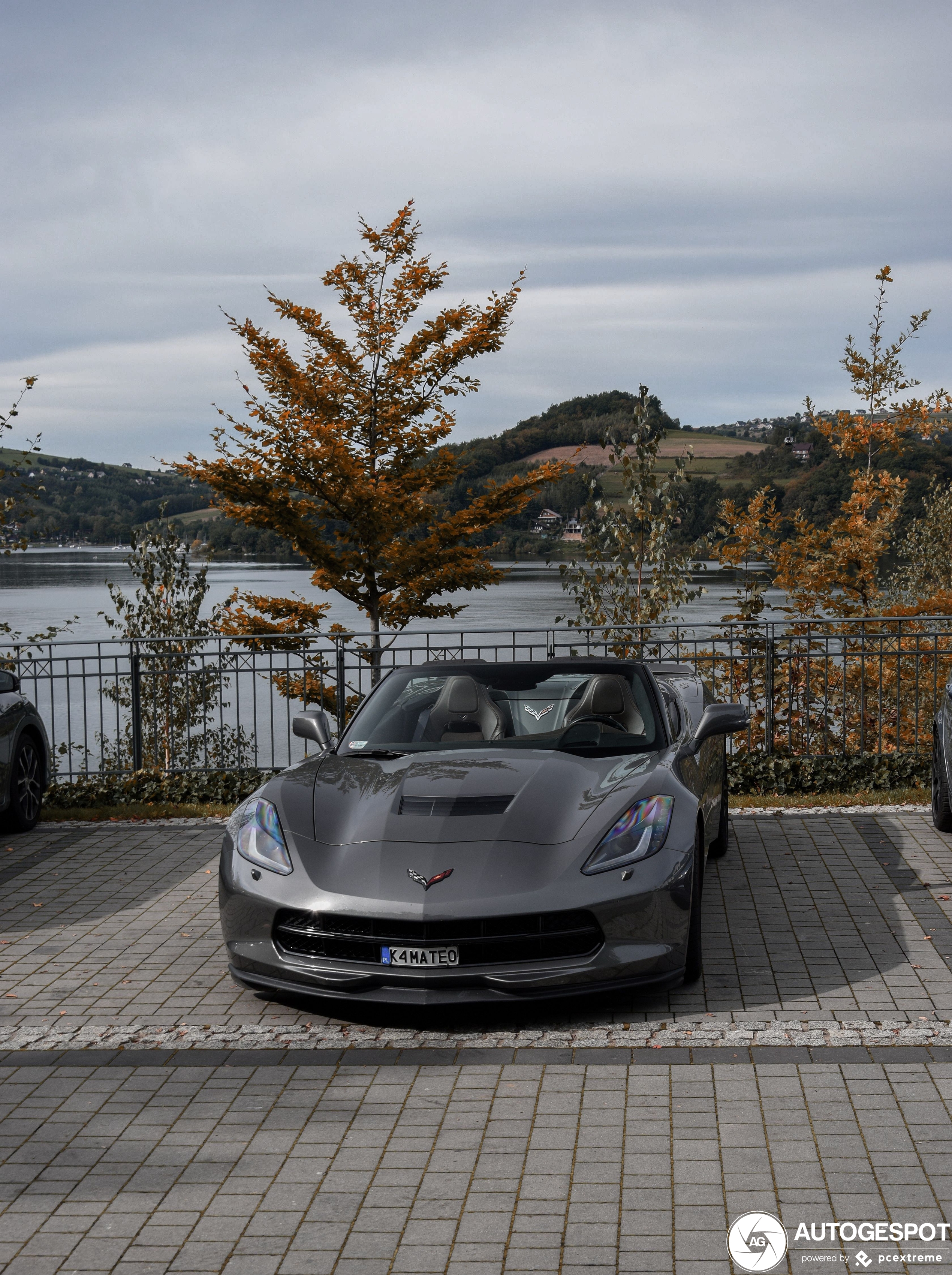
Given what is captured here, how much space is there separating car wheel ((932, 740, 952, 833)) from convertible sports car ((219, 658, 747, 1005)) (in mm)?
2936

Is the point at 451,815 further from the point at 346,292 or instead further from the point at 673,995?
the point at 346,292

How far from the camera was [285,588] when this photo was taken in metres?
18.3

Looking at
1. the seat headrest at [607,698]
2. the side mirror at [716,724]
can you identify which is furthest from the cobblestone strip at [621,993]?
the seat headrest at [607,698]

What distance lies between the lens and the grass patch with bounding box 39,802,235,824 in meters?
9.64

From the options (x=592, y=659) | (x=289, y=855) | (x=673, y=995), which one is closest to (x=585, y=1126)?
(x=673, y=995)

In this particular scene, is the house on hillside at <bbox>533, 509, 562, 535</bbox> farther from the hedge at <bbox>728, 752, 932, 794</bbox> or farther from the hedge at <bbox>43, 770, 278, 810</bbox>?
the hedge at <bbox>43, 770, 278, 810</bbox>

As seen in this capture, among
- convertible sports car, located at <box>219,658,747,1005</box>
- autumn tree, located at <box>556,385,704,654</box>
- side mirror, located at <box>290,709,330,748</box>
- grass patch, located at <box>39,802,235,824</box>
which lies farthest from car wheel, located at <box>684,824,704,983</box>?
autumn tree, located at <box>556,385,704,654</box>

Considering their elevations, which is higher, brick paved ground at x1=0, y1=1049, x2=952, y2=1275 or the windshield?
the windshield

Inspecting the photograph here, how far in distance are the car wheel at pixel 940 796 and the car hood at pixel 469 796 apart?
10.7 ft

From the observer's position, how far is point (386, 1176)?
3633mm

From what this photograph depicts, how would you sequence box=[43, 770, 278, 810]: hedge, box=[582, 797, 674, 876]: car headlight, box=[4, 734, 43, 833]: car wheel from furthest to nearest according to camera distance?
1. box=[43, 770, 278, 810]: hedge
2. box=[4, 734, 43, 833]: car wheel
3. box=[582, 797, 674, 876]: car headlight

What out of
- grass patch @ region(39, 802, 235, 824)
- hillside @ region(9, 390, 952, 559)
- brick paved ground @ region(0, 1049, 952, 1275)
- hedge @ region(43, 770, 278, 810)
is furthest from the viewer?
hillside @ region(9, 390, 952, 559)

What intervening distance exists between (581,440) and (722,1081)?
483 inches

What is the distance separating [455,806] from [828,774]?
5843 mm
